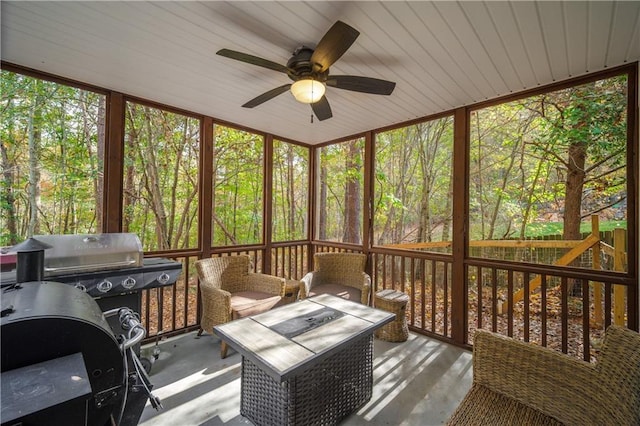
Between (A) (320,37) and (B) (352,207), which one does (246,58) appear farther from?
(B) (352,207)

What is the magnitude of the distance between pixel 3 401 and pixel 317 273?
3.05 m

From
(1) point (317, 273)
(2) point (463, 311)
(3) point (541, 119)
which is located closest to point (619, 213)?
(3) point (541, 119)

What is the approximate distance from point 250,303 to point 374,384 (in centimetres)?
138

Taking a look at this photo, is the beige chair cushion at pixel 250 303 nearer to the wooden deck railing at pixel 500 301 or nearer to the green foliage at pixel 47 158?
the wooden deck railing at pixel 500 301

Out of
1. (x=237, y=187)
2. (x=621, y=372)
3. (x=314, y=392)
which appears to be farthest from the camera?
(x=237, y=187)

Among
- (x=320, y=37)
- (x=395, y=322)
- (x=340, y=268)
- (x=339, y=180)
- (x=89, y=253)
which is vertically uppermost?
(x=320, y=37)

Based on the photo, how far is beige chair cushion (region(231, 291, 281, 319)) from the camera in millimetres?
2600

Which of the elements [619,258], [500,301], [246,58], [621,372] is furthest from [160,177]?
[619,258]

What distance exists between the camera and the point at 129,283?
2.09 meters

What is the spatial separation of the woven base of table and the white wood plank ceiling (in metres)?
2.02

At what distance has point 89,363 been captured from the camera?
908mm

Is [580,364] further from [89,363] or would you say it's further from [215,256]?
[215,256]

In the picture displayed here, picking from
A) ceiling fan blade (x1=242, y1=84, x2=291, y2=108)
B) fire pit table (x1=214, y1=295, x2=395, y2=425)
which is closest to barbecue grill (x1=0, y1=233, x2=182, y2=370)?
fire pit table (x1=214, y1=295, x2=395, y2=425)

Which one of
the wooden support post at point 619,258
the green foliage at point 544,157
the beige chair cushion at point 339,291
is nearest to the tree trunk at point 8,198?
the beige chair cushion at point 339,291
